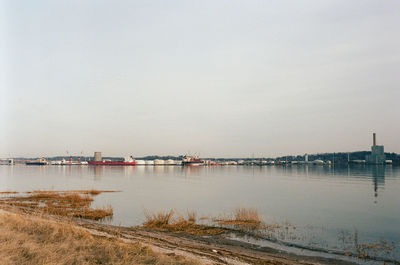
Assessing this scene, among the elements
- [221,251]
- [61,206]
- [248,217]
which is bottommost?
[61,206]

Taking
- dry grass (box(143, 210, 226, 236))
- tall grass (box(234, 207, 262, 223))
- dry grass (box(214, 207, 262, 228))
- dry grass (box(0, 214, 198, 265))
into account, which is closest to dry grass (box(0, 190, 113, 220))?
dry grass (box(143, 210, 226, 236))

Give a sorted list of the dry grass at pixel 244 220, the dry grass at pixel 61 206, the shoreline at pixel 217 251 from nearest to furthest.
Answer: the shoreline at pixel 217 251 → the dry grass at pixel 244 220 → the dry grass at pixel 61 206

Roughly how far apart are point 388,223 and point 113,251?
27.8m

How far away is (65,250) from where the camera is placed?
13.1m

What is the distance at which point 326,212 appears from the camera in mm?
36094

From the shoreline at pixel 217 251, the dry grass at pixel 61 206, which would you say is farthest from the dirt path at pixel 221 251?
the dry grass at pixel 61 206

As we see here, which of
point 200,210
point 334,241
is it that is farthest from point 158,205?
point 334,241

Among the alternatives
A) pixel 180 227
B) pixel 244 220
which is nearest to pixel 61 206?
pixel 180 227

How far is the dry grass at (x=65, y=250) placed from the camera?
11773 mm

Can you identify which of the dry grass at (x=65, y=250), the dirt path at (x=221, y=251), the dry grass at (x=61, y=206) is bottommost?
the dry grass at (x=61, y=206)

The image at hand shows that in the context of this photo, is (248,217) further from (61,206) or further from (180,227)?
(61,206)

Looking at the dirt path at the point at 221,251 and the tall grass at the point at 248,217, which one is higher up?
the dirt path at the point at 221,251

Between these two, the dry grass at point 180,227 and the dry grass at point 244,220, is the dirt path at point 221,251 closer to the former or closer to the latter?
the dry grass at point 180,227

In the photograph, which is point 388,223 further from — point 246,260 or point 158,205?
point 158,205
